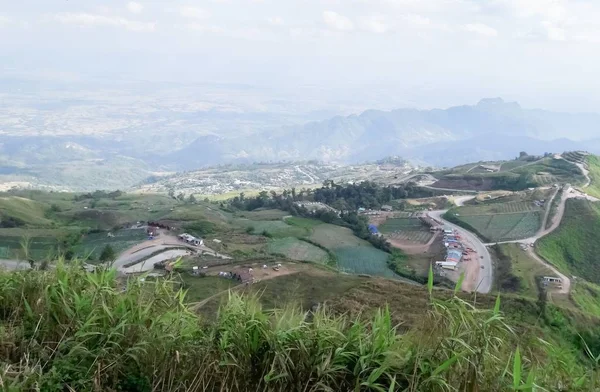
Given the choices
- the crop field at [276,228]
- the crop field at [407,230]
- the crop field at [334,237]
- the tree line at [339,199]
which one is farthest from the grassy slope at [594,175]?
the crop field at [276,228]

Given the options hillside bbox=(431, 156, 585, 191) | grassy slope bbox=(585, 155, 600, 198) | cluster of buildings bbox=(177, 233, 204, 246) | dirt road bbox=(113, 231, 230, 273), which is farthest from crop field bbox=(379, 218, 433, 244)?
grassy slope bbox=(585, 155, 600, 198)

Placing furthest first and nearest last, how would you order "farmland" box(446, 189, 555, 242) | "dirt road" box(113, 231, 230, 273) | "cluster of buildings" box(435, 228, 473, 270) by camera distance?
"farmland" box(446, 189, 555, 242) → "cluster of buildings" box(435, 228, 473, 270) → "dirt road" box(113, 231, 230, 273)

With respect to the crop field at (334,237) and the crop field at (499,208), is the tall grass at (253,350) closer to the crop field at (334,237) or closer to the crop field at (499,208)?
the crop field at (334,237)

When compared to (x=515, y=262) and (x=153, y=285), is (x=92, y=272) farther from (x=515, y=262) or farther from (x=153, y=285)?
(x=515, y=262)

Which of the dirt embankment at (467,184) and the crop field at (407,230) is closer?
the crop field at (407,230)

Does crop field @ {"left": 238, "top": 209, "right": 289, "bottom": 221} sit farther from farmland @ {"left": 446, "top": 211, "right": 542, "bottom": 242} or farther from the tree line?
farmland @ {"left": 446, "top": 211, "right": 542, "bottom": 242}

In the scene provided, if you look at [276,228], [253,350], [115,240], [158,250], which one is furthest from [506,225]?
[253,350]

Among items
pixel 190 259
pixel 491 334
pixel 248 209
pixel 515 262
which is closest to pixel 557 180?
pixel 515 262
